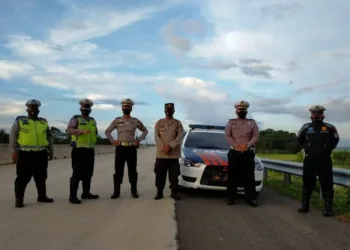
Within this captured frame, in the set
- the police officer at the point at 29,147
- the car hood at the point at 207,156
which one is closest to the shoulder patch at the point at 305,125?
the car hood at the point at 207,156

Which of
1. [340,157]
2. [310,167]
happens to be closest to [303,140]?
[310,167]

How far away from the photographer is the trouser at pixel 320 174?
25.0 ft

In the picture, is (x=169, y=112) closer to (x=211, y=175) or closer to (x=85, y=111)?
(x=211, y=175)

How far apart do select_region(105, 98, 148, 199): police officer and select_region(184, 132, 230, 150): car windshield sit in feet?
5.49

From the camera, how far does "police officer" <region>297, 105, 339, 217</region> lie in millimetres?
7672

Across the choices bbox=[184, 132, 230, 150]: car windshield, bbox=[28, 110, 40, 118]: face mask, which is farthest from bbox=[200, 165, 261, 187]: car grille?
bbox=[28, 110, 40, 118]: face mask

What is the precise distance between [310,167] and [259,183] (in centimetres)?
162

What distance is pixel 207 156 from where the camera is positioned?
932 cm

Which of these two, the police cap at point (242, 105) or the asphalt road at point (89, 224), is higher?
the police cap at point (242, 105)

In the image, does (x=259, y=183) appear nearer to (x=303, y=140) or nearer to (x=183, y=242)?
(x=303, y=140)

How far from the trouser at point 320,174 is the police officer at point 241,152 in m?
1.12

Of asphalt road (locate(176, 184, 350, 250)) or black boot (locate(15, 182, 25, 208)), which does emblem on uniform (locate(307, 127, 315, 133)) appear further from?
black boot (locate(15, 182, 25, 208))

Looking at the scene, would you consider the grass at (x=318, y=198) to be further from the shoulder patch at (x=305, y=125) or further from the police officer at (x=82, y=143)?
the police officer at (x=82, y=143)

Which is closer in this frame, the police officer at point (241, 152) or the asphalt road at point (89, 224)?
the asphalt road at point (89, 224)
